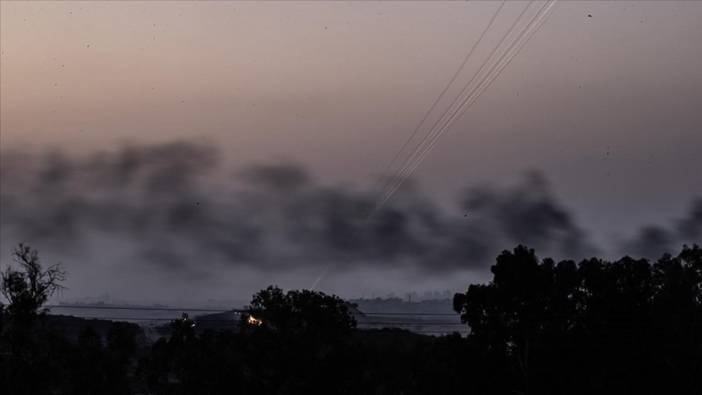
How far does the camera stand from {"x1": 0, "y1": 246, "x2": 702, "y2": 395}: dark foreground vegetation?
76.4m

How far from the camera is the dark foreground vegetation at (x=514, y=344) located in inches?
Answer: 3009

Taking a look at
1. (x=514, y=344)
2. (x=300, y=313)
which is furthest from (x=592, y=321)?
(x=300, y=313)

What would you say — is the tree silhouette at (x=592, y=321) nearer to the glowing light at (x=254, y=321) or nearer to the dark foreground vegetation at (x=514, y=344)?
the dark foreground vegetation at (x=514, y=344)

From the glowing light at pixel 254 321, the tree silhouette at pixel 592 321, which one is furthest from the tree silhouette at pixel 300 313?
the tree silhouette at pixel 592 321

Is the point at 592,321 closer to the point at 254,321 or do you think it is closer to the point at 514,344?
the point at 514,344

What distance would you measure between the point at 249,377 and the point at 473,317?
22.4 metres

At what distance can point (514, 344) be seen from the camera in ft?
262

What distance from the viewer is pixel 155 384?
107438 mm

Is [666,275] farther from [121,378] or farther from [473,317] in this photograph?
[121,378]

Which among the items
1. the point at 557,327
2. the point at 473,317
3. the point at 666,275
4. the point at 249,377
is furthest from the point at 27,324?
the point at 666,275

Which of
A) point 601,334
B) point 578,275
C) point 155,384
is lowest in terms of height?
point 155,384

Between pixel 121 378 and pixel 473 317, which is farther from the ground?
pixel 473 317

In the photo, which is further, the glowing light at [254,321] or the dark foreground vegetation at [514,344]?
the glowing light at [254,321]

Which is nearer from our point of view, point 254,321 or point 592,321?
point 592,321
